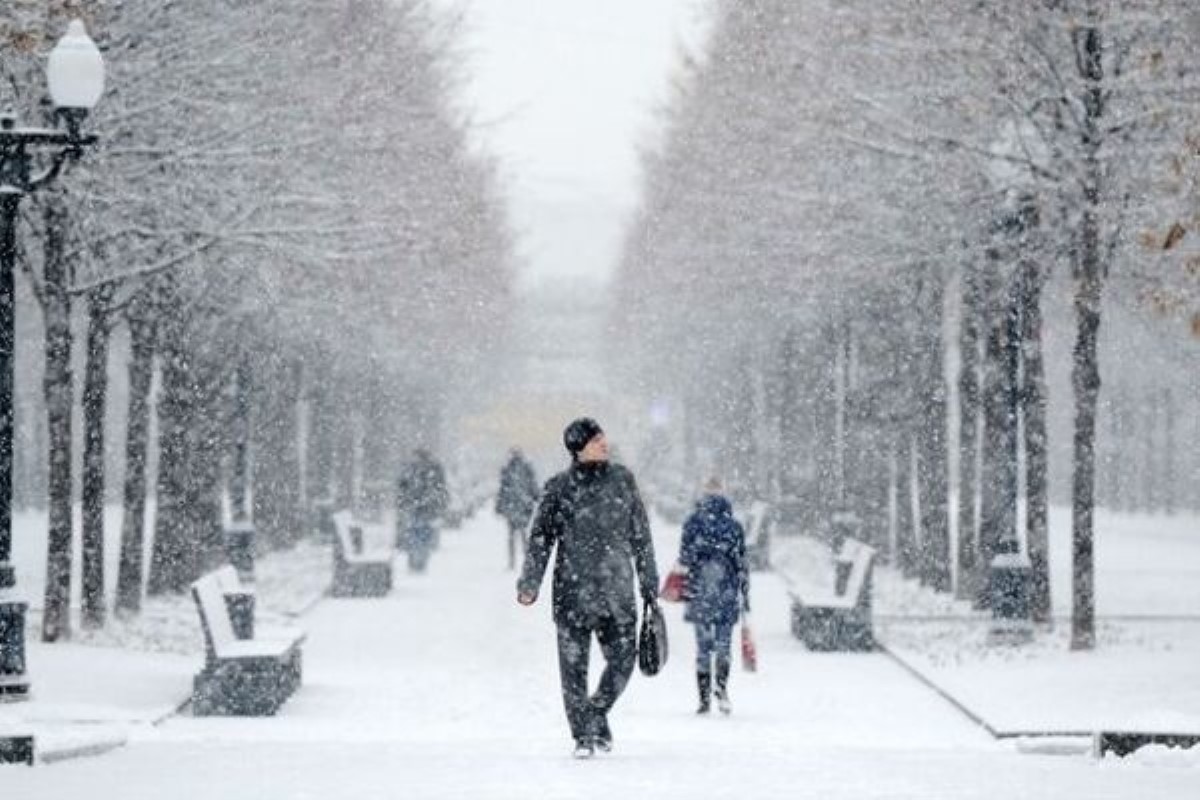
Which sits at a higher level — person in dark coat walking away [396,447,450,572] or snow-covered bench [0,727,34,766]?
person in dark coat walking away [396,447,450,572]

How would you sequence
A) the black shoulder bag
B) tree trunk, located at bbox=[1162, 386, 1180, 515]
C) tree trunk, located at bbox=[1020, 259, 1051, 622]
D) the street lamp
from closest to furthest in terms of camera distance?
1. the black shoulder bag
2. the street lamp
3. tree trunk, located at bbox=[1020, 259, 1051, 622]
4. tree trunk, located at bbox=[1162, 386, 1180, 515]

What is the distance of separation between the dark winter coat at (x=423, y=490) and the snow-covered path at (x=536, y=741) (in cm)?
1101

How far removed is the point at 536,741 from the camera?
1457 cm

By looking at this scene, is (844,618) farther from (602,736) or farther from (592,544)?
(592,544)

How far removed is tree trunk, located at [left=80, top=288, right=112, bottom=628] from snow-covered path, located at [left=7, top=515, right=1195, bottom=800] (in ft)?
7.22

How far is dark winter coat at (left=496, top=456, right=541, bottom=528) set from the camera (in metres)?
38.2

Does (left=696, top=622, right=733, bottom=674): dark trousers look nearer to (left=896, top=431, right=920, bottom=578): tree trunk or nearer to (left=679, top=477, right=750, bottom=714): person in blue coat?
(left=679, top=477, right=750, bottom=714): person in blue coat

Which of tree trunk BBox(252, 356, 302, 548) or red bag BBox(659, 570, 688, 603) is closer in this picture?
red bag BBox(659, 570, 688, 603)

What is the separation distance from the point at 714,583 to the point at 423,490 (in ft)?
70.7

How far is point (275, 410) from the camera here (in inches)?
1697

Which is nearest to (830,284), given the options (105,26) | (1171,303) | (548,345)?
(105,26)

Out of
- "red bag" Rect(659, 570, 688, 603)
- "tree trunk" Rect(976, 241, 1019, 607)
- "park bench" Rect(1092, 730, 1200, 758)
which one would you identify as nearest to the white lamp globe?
"red bag" Rect(659, 570, 688, 603)

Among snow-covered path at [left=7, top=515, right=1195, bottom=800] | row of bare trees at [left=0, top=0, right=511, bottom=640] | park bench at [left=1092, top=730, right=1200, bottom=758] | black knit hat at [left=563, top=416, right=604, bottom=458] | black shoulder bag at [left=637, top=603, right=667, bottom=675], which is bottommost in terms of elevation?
snow-covered path at [left=7, top=515, right=1195, bottom=800]

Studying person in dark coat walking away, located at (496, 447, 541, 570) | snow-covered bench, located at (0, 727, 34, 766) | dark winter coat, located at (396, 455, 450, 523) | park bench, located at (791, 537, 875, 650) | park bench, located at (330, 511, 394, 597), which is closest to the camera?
snow-covered bench, located at (0, 727, 34, 766)
